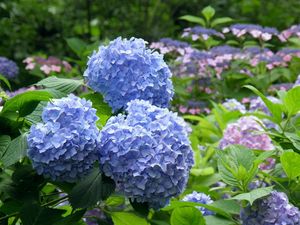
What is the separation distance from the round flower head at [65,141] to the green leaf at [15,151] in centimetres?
2

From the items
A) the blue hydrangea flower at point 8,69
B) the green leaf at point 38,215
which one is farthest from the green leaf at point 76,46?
the green leaf at point 38,215

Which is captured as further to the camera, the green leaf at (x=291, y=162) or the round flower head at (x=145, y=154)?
the green leaf at (x=291, y=162)

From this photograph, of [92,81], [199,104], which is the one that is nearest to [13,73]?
[199,104]

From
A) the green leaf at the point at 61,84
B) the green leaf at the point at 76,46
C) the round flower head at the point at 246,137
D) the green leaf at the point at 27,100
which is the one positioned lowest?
the green leaf at the point at 76,46

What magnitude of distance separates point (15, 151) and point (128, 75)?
13.4 inches

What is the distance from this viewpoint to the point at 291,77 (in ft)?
13.8

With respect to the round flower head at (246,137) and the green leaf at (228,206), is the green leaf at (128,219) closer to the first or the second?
the green leaf at (228,206)

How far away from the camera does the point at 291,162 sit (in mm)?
1777

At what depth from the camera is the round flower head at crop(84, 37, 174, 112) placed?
1.70 metres

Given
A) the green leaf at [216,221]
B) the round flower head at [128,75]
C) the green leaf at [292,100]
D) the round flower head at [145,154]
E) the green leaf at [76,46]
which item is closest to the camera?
the round flower head at [145,154]

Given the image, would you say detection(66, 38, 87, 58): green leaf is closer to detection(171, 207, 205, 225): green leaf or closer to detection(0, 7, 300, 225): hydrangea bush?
detection(0, 7, 300, 225): hydrangea bush

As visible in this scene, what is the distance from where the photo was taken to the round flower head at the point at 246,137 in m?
2.68

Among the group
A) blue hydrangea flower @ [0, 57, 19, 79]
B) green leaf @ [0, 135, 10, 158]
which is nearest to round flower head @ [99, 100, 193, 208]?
green leaf @ [0, 135, 10, 158]

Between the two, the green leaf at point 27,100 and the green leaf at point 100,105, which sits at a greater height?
the green leaf at point 27,100
